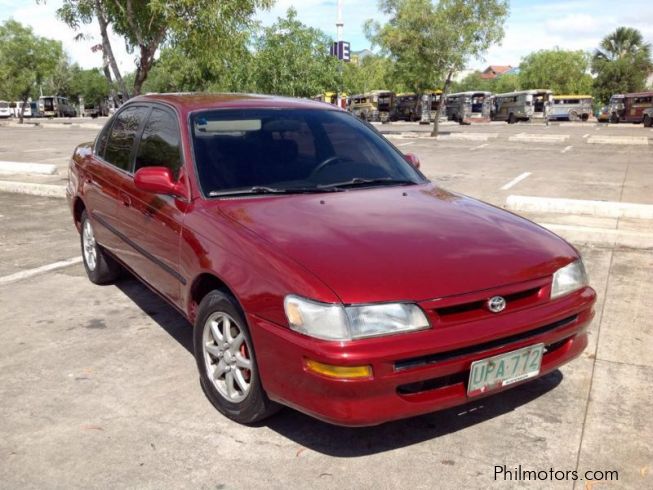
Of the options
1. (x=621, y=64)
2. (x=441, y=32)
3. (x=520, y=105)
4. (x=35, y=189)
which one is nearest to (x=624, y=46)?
(x=621, y=64)

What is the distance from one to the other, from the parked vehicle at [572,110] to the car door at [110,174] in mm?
49686

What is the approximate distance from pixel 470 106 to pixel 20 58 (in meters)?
33.2

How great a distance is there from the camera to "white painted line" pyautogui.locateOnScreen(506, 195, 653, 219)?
743 cm

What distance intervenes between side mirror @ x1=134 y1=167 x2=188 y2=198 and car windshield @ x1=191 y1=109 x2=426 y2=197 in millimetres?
149

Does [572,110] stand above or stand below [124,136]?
above

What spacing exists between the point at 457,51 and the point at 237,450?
24.2 meters

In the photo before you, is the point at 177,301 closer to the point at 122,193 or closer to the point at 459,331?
the point at 122,193

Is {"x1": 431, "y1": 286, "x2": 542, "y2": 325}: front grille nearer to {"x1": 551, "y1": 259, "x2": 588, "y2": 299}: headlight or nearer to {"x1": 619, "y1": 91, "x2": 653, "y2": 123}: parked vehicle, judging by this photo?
{"x1": 551, "y1": 259, "x2": 588, "y2": 299}: headlight

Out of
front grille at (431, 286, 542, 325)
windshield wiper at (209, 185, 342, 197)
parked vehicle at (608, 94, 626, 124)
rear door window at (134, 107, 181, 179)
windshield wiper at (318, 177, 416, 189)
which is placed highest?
parked vehicle at (608, 94, 626, 124)

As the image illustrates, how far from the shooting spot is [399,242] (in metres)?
2.77

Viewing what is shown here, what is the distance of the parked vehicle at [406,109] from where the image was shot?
50.5 m

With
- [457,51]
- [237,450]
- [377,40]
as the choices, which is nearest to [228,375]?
[237,450]

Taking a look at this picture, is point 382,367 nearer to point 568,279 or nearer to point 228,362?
point 228,362

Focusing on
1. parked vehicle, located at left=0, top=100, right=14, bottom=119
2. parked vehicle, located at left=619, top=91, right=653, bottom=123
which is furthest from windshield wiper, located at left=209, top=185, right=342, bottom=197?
parked vehicle, located at left=0, top=100, right=14, bottom=119
